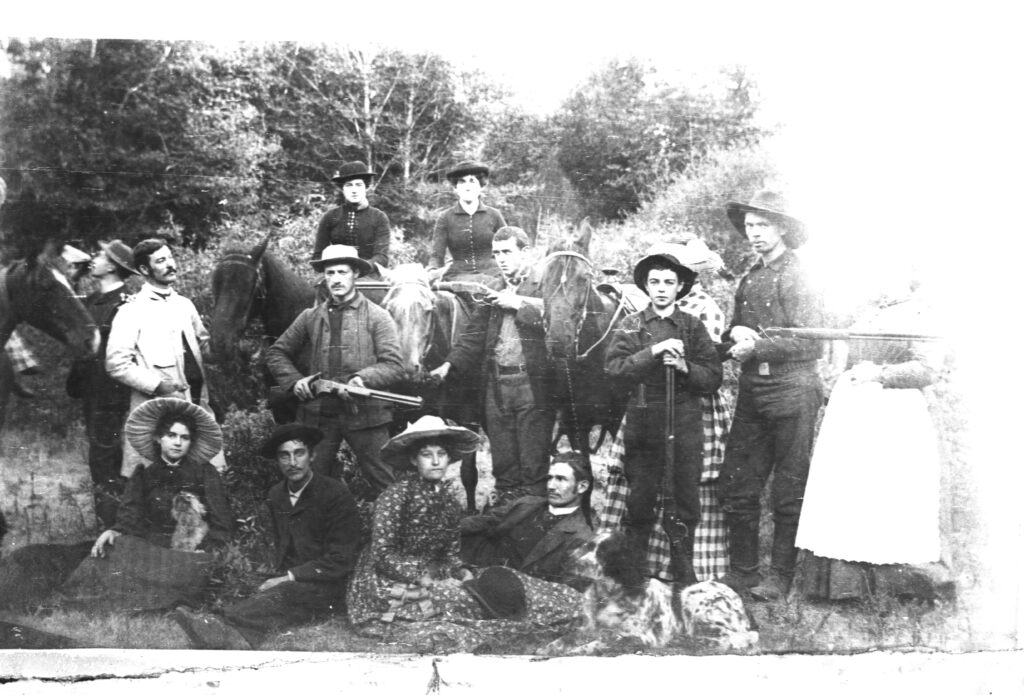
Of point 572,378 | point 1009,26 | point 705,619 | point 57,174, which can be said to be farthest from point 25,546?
point 1009,26

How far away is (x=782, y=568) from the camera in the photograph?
6.49 meters

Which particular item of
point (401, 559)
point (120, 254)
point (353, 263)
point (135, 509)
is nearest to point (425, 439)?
point (401, 559)

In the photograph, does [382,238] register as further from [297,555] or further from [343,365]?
[297,555]

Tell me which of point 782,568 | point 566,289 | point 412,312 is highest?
point 566,289

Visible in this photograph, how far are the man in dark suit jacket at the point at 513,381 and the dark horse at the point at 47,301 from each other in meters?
1.95

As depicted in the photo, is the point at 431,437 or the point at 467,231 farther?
the point at 467,231

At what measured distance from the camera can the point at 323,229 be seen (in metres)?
6.55

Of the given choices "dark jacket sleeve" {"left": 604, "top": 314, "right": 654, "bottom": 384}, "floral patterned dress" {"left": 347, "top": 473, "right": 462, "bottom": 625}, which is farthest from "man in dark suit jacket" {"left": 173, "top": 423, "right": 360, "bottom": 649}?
"dark jacket sleeve" {"left": 604, "top": 314, "right": 654, "bottom": 384}

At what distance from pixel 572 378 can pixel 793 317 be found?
123cm

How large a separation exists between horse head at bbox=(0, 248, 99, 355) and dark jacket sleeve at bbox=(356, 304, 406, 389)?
4.97 ft

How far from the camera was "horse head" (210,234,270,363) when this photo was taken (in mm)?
6516

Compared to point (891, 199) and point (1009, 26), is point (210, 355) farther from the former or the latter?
point (1009, 26)

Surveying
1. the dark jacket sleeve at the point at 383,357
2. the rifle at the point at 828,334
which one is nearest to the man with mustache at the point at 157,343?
the dark jacket sleeve at the point at 383,357

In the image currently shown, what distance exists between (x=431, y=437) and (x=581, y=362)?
0.90 meters
